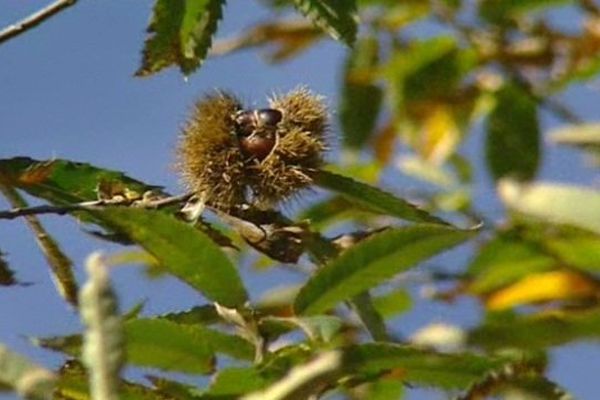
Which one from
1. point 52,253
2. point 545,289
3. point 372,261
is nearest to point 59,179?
point 52,253

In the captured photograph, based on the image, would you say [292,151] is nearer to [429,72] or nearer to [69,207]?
[69,207]

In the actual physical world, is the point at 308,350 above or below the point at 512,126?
below

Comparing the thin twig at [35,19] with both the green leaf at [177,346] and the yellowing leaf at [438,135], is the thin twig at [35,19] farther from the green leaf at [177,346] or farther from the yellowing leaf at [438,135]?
the yellowing leaf at [438,135]

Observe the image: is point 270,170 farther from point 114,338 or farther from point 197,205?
point 114,338

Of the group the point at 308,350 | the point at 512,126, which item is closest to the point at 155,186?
the point at 308,350

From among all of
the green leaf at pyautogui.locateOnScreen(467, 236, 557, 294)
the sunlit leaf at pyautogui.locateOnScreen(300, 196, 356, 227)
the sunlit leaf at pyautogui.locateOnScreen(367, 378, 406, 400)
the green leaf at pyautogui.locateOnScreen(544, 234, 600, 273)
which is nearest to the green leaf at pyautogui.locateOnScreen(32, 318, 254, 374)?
the sunlit leaf at pyautogui.locateOnScreen(367, 378, 406, 400)

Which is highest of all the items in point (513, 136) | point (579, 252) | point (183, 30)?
point (513, 136)
